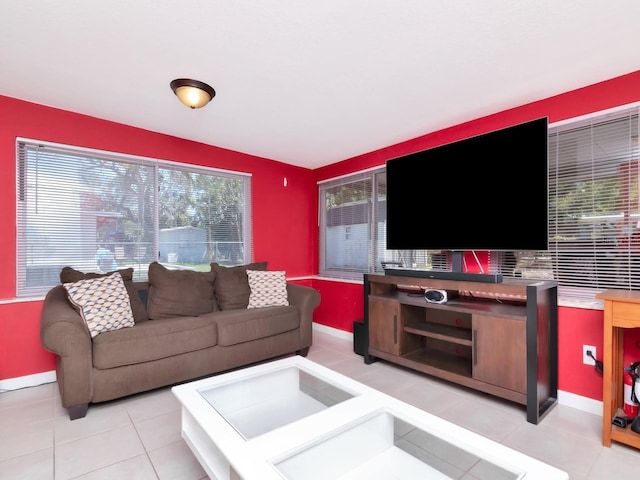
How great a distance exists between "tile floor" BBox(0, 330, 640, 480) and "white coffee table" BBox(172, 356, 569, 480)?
379 mm

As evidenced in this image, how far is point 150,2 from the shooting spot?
5.08 feet

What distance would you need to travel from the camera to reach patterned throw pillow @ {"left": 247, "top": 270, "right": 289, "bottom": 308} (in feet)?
10.7

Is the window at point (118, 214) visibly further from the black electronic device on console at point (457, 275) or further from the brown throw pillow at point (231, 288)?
the black electronic device on console at point (457, 275)

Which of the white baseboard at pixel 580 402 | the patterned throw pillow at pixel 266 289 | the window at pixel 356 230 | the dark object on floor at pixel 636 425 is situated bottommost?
the white baseboard at pixel 580 402

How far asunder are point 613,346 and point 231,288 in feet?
9.75

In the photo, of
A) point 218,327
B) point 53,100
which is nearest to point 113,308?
point 218,327

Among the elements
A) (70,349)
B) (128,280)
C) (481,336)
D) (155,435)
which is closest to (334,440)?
(155,435)

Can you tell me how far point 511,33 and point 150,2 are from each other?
1.88 m

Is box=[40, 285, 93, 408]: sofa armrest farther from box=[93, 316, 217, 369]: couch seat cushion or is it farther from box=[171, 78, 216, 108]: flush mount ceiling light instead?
box=[171, 78, 216, 108]: flush mount ceiling light

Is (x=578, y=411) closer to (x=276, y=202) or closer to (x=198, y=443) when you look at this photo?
(x=198, y=443)

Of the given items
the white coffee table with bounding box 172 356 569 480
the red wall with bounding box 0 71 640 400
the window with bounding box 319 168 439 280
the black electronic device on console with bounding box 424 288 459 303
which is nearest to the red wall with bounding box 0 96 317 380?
the red wall with bounding box 0 71 640 400

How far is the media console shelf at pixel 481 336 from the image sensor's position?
212 cm

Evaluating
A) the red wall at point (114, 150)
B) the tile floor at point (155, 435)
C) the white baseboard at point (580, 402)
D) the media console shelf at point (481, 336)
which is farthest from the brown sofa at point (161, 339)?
the white baseboard at point (580, 402)

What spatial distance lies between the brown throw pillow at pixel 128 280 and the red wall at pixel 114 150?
0.36 metres
